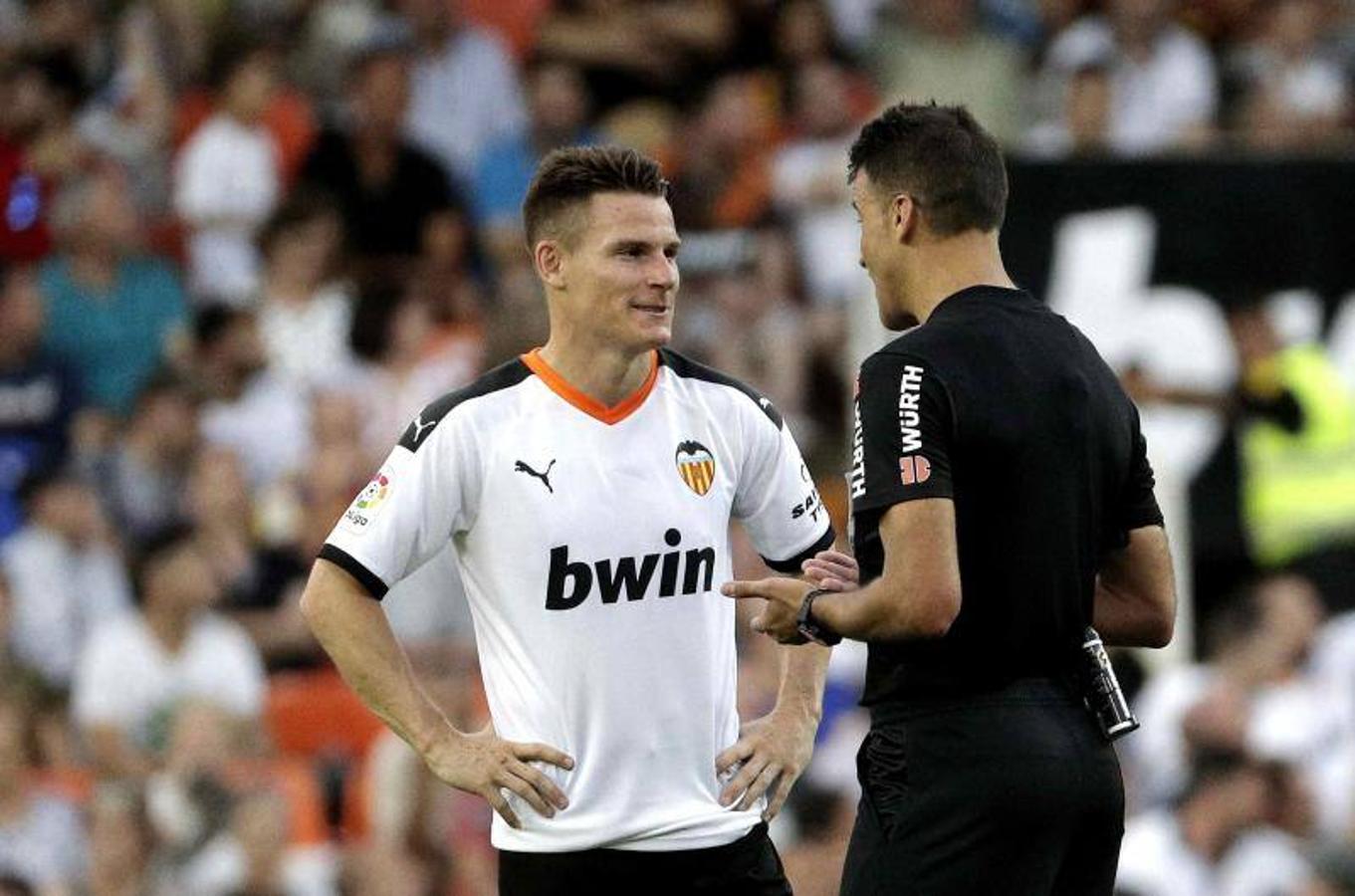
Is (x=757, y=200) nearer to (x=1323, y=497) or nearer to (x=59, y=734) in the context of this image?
(x=1323, y=497)

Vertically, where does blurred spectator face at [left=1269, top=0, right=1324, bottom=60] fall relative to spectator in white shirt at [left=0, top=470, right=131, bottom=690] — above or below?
above

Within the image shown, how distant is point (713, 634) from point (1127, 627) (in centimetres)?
90

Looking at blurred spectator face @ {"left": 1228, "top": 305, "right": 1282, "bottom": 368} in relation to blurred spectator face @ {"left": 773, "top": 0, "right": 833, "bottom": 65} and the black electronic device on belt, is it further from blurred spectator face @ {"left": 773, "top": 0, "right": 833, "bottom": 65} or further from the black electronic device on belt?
the black electronic device on belt

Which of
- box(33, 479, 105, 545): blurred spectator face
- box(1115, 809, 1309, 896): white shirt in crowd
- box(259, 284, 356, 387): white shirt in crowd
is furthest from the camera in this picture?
box(259, 284, 356, 387): white shirt in crowd

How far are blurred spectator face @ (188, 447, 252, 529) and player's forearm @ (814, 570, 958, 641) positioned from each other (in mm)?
7046

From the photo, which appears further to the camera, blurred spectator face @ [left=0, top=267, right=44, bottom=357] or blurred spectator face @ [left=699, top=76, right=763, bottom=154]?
blurred spectator face @ [left=699, top=76, right=763, bottom=154]

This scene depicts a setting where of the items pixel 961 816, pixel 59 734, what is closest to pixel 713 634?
pixel 961 816

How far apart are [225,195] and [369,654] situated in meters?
8.30

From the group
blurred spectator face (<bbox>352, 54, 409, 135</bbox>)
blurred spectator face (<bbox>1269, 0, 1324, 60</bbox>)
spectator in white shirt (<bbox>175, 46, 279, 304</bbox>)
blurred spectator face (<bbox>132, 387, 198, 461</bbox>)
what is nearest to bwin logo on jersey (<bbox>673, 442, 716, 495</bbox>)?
blurred spectator face (<bbox>132, 387, 198, 461</bbox>)

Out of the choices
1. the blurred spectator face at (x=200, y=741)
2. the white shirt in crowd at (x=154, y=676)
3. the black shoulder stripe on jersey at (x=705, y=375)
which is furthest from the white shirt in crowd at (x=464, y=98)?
the black shoulder stripe on jersey at (x=705, y=375)

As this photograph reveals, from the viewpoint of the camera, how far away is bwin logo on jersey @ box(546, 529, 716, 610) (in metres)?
5.84

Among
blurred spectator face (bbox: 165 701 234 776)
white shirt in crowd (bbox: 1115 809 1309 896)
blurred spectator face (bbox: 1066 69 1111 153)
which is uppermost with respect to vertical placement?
blurred spectator face (bbox: 1066 69 1111 153)

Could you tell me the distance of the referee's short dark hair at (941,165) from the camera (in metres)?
5.50

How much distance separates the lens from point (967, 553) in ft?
17.6
